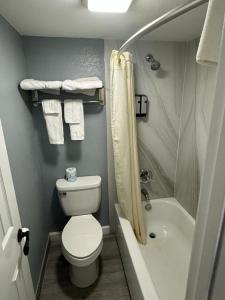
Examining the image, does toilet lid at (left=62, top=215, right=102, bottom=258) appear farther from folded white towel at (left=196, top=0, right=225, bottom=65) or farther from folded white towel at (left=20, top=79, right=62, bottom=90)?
folded white towel at (left=196, top=0, right=225, bottom=65)

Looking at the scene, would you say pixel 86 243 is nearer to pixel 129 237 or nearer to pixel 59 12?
pixel 129 237

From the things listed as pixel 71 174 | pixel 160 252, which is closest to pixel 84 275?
pixel 160 252

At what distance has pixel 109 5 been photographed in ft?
3.48

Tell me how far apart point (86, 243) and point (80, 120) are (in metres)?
1.08

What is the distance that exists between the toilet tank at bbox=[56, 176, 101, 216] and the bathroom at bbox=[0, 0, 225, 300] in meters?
0.01

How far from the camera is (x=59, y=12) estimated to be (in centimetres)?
116

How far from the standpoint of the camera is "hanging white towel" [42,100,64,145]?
5.40 feet

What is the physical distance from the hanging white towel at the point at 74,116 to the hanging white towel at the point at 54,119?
0.07 m

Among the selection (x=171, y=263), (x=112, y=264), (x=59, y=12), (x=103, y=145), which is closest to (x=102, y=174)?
(x=103, y=145)

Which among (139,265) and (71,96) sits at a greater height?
(71,96)

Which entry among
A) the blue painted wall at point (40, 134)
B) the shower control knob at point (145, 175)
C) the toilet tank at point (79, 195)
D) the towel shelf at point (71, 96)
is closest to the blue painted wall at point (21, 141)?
the blue painted wall at point (40, 134)

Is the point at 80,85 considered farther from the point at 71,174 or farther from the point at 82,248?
the point at 82,248

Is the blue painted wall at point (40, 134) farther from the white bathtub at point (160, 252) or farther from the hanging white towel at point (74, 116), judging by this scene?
the white bathtub at point (160, 252)

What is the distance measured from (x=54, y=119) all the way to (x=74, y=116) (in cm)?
18
